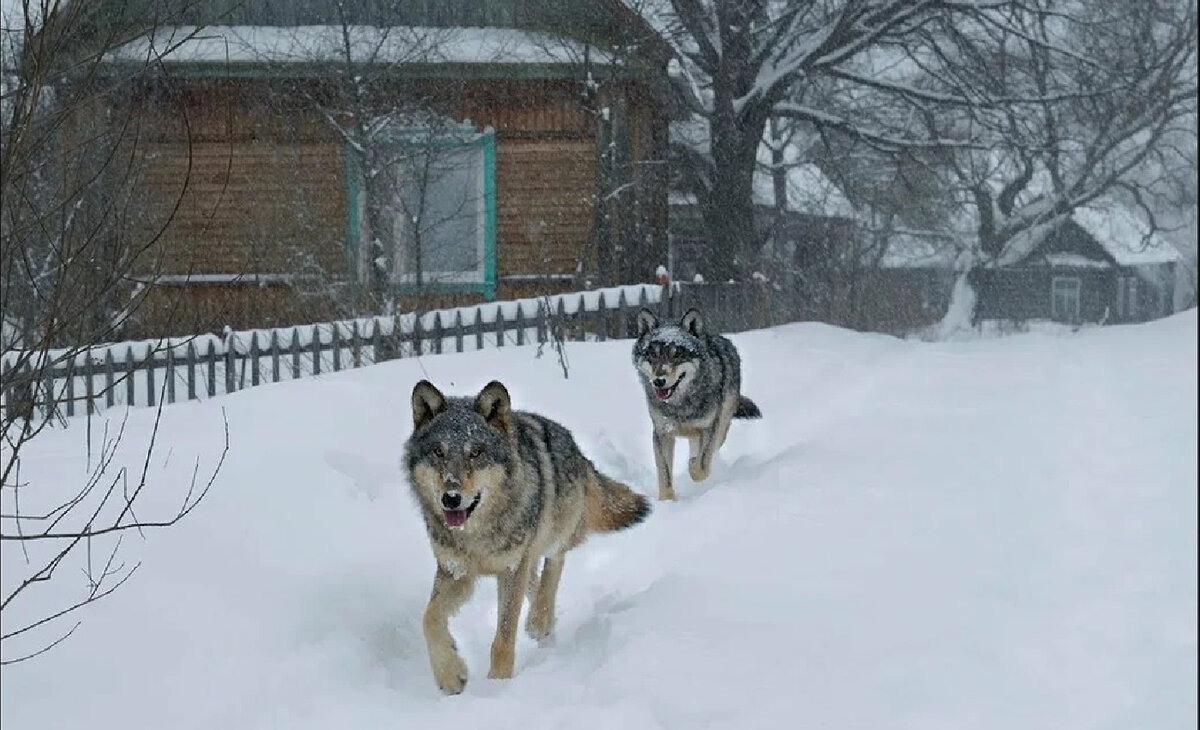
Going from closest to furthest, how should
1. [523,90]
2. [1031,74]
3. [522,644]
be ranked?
[522,644]
[523,90]
[1031,74]

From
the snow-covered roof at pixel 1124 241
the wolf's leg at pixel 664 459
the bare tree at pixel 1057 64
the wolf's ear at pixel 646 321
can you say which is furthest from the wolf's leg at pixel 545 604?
the snow-covered roof at pixel 1124 241

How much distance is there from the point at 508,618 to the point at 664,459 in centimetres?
382

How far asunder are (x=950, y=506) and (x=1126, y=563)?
1.67 metres

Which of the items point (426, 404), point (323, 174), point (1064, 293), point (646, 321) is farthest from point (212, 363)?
point (1064, 293)

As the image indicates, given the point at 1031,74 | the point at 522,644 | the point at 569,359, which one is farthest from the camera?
the point at 1031,74

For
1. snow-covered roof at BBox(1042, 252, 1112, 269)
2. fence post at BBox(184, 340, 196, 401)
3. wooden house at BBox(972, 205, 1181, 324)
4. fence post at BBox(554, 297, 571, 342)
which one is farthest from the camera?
snow-covered roof at BBox(1042, 252, 1112, 269)

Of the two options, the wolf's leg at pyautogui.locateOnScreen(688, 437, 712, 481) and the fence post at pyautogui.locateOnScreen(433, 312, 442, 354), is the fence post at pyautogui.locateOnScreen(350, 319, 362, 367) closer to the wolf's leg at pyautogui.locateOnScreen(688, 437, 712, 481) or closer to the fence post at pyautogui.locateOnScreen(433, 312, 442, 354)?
the fence post at pyautogui.locateOnScreen(433, 312, 442, 354)

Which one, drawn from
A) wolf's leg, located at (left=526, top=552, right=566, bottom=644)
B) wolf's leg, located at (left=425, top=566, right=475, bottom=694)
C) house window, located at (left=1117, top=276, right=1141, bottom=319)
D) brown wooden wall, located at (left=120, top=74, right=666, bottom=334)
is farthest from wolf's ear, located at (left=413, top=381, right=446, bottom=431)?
house window, located at (left=1117, top=276, right=1141, bottom=319)

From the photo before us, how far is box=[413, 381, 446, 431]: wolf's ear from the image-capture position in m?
5.34

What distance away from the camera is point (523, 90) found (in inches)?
705

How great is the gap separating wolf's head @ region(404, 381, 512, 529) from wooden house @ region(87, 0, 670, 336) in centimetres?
1083

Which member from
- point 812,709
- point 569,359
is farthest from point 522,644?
point 569,359

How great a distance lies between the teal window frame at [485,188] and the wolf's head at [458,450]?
11276 millimetres

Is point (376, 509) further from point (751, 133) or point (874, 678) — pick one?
point (751, 133)
